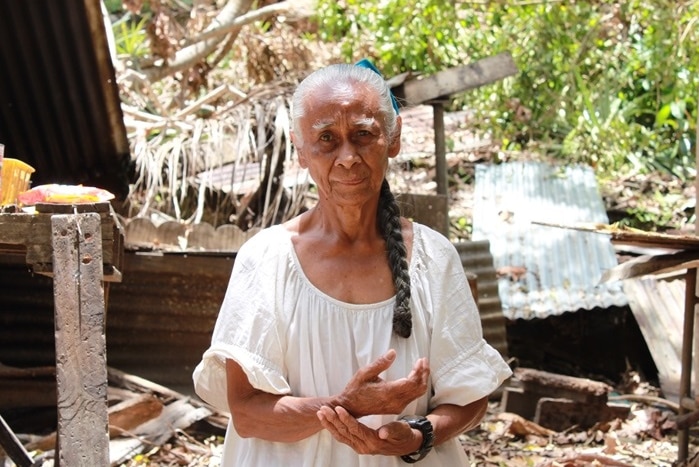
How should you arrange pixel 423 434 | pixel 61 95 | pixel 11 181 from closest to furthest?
pixel 423 434 → pixel 11 181 → pixel 61 95

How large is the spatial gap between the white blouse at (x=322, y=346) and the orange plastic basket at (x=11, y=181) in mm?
1085

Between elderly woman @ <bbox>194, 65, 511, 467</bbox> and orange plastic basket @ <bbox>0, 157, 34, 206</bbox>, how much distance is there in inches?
42.6

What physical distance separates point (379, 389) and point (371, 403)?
0.14 feet

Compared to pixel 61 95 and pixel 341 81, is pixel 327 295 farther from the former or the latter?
pixel 61 95

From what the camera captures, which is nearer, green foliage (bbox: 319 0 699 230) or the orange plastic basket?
the orange plastic basket

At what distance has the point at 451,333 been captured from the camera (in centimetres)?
253

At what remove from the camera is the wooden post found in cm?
251

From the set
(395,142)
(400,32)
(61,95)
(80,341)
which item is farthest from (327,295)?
(400,32)

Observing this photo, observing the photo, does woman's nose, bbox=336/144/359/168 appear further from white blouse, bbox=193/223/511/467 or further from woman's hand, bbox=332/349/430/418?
woman's hand, bbox=332/349/430/418

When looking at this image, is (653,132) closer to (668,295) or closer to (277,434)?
(668,295)

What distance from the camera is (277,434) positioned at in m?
2.44

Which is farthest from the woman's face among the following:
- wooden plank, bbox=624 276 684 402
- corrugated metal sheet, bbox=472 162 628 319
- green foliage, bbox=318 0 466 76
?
green foliage, bbox=318 0 466 76

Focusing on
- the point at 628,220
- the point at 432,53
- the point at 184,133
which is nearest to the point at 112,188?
the point at 184,133

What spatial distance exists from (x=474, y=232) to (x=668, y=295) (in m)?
1.78
